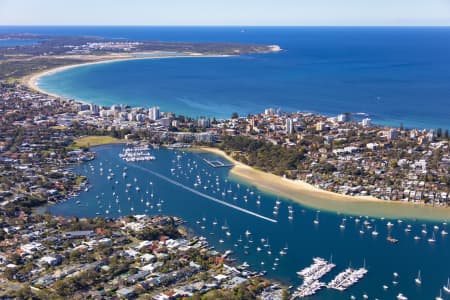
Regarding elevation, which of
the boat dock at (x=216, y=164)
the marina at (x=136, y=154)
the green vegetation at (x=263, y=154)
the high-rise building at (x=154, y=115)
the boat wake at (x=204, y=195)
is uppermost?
the high-rise building at (x=154, y=115)

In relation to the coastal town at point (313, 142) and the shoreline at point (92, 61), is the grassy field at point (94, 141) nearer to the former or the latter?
the coastal town at point (313, 142)

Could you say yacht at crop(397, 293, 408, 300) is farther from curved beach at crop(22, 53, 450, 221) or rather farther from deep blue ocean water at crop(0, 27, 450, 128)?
deep blue ocean water at crop(0, 27, 450, 128)

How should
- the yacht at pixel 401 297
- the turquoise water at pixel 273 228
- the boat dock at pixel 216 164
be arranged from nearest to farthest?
the yacht at pixel 401 297
the turquoise water at pixel 273 228
the boat dock at pixel 216 164

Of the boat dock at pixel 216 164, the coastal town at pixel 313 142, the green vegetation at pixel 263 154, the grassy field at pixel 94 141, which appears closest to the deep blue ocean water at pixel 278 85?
the coastal town at pixel 313 142

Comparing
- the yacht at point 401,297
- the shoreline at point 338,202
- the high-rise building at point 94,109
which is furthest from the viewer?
the high-rise building at point 94,109

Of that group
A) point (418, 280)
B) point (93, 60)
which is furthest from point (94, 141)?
point (93, 60)

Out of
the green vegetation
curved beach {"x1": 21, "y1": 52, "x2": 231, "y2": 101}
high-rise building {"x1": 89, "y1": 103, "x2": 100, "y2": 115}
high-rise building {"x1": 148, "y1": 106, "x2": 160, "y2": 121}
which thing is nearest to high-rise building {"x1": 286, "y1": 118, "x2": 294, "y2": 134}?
the green vegetation
